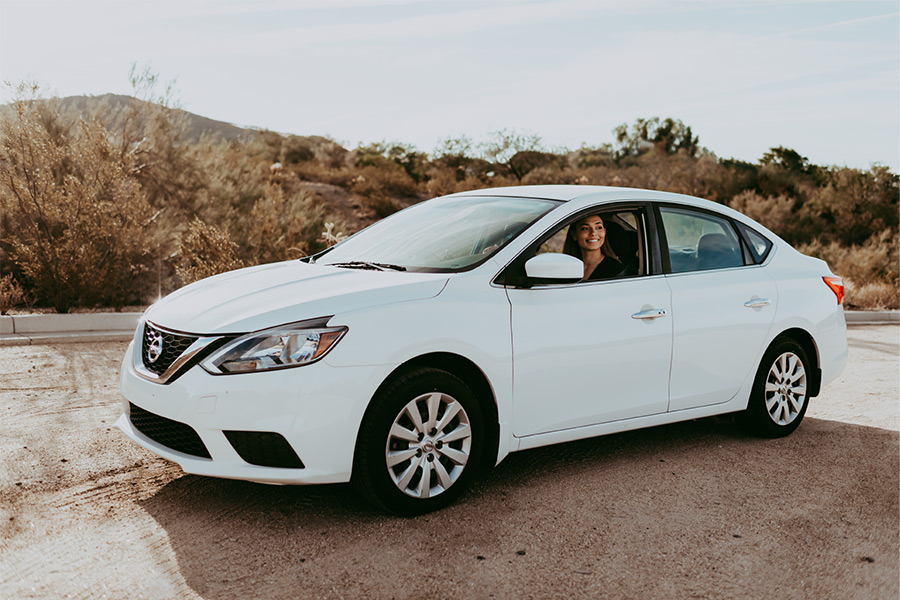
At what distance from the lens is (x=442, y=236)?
5.16 m

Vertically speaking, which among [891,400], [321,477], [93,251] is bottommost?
[891,400]

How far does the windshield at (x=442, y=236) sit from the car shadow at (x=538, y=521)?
1.29m

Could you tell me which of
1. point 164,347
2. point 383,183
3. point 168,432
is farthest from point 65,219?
point 383,183

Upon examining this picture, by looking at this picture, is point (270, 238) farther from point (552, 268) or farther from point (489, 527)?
point (489, 527)

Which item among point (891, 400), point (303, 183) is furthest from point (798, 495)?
point (303, 183)

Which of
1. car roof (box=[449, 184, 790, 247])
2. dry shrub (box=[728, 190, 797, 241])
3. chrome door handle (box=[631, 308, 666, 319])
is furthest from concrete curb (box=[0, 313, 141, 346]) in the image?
dry shrub (box=[728, 190, 797, 241])

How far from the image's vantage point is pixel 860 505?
473cm

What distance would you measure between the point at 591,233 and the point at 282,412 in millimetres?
2451

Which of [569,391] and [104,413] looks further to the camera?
[104,413]

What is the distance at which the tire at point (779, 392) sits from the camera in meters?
5.82

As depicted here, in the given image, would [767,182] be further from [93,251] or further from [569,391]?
[569,391]

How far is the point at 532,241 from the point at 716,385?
5.65ft

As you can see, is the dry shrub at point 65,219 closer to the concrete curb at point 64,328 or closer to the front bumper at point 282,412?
the concrete curb at point 64,328

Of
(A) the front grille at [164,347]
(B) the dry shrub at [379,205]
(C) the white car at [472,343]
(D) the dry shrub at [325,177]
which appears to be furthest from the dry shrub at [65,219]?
(D) the dry shrub at [325,177]
